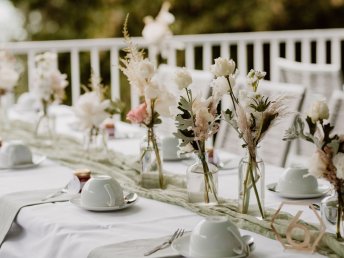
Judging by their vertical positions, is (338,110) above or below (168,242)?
above

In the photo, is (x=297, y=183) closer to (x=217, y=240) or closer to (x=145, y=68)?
(x=145, y=68)

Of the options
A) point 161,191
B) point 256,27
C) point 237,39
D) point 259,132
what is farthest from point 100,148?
point 256,27

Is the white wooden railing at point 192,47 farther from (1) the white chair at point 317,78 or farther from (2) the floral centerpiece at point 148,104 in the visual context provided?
(2) the floral centerpiece at point 148,104

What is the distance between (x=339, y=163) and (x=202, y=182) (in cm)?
54

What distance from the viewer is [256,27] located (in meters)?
10.7

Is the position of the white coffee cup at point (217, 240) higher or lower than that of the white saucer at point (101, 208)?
higher

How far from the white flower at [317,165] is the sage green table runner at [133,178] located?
0.14 meters

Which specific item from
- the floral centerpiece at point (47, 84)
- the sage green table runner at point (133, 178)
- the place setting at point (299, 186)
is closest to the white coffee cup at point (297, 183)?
the place setting at point (299, 186)

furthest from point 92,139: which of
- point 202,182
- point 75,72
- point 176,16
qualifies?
point 176,16

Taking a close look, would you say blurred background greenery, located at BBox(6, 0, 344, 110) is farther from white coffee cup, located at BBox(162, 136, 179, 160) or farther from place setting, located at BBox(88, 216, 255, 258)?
place setting, located at BBox(88, 216, 255, 258)

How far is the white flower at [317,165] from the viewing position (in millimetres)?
1766

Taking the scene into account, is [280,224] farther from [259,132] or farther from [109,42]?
[109,42]

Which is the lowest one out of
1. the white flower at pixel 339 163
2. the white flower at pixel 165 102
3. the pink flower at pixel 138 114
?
the white flower at pixel 339 163

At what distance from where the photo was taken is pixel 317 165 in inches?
69.6
